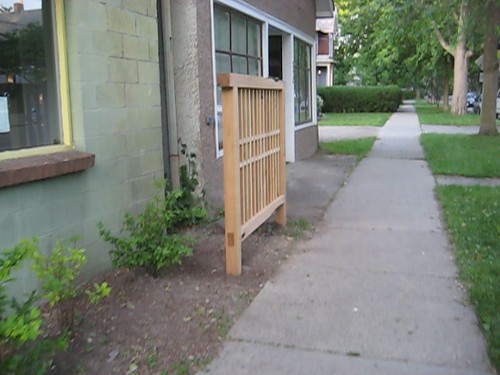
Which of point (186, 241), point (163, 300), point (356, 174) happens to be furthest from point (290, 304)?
point (356, 174)

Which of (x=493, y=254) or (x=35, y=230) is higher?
(x=35, y=230)

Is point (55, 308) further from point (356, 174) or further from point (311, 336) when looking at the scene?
point (356, 174)

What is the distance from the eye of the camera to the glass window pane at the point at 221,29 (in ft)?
24.5

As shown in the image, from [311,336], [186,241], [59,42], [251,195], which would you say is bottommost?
[311,336]

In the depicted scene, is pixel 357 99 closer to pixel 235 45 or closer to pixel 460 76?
pixel 460 76

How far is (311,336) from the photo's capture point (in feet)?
12.1

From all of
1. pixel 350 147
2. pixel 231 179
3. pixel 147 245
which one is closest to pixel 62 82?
pixel 147 245

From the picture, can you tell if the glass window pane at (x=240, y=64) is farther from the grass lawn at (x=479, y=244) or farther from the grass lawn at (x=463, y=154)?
the grass lawn at (x=463, y=154)

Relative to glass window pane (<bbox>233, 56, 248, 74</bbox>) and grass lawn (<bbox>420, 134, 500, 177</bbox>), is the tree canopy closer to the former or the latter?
grass lawn (<bbox>420, 134, 500, 177</bbox>)

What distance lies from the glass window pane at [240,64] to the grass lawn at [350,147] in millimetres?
5174

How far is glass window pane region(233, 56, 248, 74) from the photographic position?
27.4 feet

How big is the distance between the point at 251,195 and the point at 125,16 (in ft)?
6.38

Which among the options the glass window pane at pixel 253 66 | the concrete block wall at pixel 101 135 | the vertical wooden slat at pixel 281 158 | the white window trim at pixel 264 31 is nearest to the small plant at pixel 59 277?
the concrete block wall at pixel 101 135

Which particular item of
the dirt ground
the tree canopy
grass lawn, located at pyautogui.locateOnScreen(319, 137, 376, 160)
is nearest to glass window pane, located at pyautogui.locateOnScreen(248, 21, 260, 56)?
the dirt ground
